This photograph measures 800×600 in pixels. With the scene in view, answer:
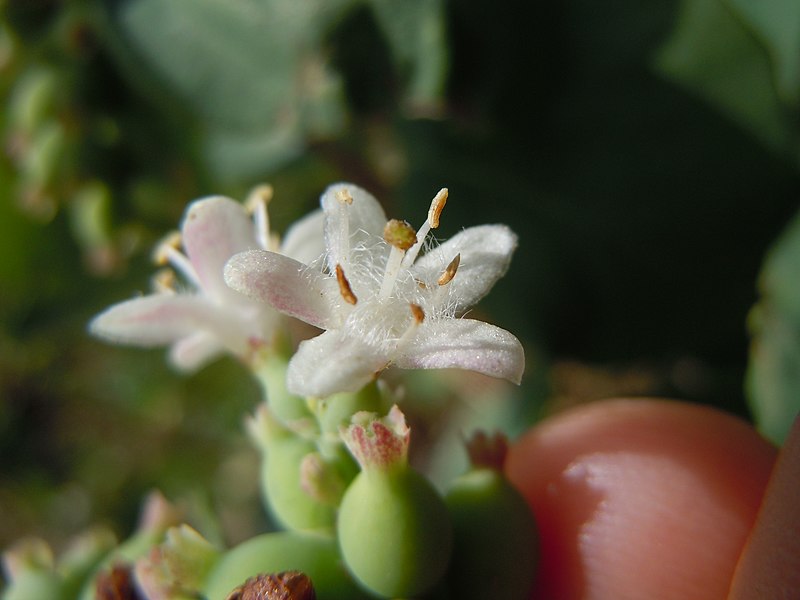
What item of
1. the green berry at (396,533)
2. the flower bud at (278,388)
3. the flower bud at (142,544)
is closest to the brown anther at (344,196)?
the flower bud at (278,388)

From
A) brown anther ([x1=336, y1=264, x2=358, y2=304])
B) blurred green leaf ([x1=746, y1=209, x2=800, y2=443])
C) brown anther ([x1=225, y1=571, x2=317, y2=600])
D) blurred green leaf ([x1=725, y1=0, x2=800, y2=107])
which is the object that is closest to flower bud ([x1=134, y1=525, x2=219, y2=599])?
brown anther ([x1=225, y1=571, x2=317, y2=600])

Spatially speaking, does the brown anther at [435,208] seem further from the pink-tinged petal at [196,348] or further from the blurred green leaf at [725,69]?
the blurred green leaf at [725,69]

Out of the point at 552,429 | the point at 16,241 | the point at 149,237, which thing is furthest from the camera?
the point at 16,241

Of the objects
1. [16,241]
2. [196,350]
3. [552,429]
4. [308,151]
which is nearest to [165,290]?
[196,350]

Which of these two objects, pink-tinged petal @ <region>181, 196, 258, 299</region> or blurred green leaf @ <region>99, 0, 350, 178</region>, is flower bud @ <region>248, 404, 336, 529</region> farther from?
blurred green leaf @ <region>99, 0, 350, 178</region>

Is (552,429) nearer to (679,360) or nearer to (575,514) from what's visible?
(575,514)
